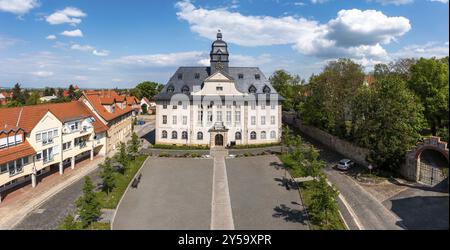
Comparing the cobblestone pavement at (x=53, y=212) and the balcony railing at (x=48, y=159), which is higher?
the balcony railing at (x=48, y=159)

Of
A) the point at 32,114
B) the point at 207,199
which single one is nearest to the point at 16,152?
the point at 32,114

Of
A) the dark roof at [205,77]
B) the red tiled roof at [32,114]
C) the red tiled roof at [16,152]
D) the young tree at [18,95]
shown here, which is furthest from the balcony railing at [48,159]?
the young tree at [18,95]

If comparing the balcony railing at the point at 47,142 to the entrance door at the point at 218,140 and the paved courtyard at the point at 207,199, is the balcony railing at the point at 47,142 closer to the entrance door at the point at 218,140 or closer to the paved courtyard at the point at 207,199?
the paved courtyard at the point at 207,199

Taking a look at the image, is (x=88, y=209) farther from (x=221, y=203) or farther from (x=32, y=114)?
(x=32, y=114)

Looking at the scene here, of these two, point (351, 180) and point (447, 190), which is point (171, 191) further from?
point (447, 190)
